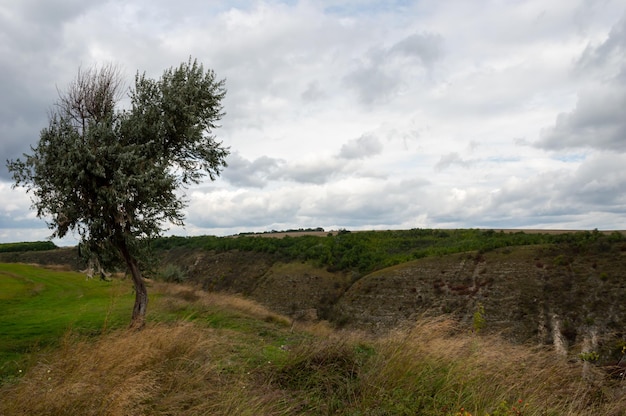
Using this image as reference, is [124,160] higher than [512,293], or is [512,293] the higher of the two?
[124,160]

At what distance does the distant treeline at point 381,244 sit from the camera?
59.8 meters

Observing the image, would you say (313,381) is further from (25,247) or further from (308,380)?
(25,247)

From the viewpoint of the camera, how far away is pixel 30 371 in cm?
614

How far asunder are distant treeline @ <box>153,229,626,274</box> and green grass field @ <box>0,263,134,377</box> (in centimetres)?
4759

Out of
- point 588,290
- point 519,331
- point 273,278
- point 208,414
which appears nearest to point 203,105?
point 208,414

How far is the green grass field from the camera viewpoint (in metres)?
11.6

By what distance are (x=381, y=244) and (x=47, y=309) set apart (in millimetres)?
70986

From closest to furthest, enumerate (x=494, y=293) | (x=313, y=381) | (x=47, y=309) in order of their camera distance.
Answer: (x=313, y=381) < (x=47, y=309) < (x=494, y=293)

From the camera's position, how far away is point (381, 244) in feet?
286

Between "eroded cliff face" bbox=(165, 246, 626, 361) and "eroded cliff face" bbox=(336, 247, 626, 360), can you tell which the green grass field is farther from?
"eroded cliff face" bbox=(336, 247, 626, 360)

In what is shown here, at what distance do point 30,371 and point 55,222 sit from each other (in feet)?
30.0

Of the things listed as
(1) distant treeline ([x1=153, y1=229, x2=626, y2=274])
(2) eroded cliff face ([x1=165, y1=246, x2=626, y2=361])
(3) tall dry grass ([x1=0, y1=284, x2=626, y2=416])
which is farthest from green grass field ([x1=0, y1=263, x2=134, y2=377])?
(1) distant treeline ([x1=153, y1=229, x2=626, y2=274])

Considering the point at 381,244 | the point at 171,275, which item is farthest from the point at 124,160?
the point at 381,244

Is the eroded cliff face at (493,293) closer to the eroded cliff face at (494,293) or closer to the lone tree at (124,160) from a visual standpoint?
the eroded cliff face at (494,293)
